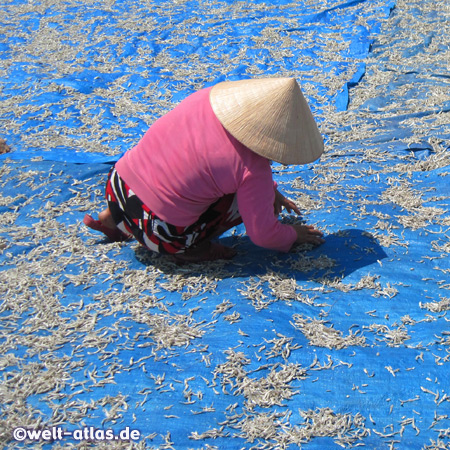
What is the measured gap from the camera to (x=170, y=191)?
239cm

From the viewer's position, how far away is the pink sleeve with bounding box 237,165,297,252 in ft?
7.55

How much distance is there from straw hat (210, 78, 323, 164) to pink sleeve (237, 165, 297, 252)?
0.11m

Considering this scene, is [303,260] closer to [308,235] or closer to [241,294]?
[308,235]

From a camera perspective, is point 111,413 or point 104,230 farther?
point 104,230

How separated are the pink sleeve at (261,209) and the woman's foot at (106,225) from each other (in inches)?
31.7

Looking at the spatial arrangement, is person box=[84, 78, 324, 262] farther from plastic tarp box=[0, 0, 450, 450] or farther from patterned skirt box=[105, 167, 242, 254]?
plastic tarp box=[0, 0, 450, 450]

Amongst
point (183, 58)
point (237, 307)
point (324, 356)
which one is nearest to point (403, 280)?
point (324, 356)

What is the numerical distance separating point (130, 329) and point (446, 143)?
2509mm

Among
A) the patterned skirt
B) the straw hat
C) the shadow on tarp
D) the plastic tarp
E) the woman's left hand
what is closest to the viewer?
the plastic tarp

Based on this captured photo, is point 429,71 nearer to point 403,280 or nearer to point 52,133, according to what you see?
point 403,280

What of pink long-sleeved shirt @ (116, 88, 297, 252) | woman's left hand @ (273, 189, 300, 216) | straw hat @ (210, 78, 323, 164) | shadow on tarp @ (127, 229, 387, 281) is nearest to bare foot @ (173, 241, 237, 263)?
shadow on tarp @ (127, 229, 387, 281)

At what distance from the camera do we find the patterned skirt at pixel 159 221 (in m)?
2.53

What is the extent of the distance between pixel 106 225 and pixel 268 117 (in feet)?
Result: 3.70

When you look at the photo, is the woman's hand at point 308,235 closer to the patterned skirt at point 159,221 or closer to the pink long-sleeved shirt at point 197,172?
the pink long-sleeved shirt at point 197,172
